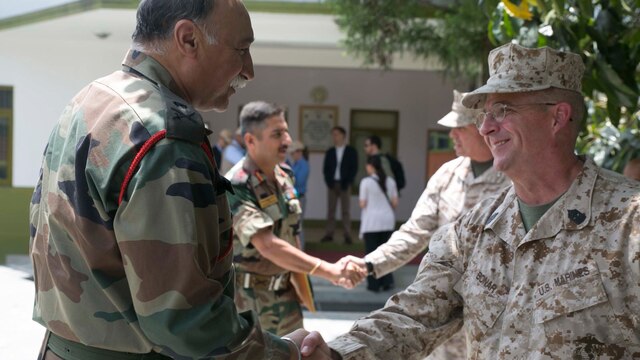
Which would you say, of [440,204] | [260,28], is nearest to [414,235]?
[440,204]

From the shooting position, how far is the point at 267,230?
14.6 ft

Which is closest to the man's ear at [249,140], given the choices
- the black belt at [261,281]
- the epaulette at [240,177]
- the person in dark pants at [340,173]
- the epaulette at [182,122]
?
the epaulette at [240,177]

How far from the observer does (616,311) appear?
7.45ft

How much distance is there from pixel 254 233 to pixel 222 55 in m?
2.29

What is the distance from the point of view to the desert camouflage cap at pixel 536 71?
2.54 metres

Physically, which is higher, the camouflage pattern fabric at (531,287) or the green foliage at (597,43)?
the green foliage at (597,43)

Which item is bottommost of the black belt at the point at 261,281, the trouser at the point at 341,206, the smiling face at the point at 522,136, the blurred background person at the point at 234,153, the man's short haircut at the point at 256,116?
the trouser at the point at 341,206

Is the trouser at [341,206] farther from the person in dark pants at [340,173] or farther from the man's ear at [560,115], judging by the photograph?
the man's ear at [560,115]

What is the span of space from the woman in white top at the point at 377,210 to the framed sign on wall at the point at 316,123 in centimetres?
537

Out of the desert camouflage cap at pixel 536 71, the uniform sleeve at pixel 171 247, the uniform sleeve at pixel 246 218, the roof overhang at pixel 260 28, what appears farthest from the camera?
the roof overhang at pixel 260 28

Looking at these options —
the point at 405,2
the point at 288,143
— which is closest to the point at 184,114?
the point at 288,143

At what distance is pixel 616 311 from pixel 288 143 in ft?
9.05

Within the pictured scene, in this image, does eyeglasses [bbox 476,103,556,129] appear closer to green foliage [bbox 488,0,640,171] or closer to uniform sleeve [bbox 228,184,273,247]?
green foliage [bbox 488,0,640,171]

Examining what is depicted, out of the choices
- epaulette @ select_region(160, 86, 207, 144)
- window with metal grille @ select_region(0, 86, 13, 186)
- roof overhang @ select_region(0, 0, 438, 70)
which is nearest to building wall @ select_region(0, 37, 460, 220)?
roof overhang @ select_region(0, 0, 438, 70)
